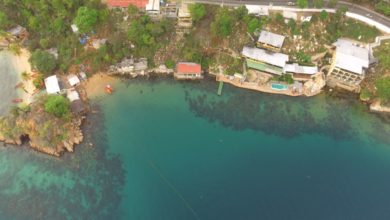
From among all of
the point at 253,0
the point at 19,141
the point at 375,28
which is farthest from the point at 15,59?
the point at 375,28

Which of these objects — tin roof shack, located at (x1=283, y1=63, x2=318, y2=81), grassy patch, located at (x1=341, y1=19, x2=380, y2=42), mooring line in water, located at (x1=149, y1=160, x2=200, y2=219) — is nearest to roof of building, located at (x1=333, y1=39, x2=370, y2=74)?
grassy patch, located at (x1=341, y1=19, x2=380, y2=42)

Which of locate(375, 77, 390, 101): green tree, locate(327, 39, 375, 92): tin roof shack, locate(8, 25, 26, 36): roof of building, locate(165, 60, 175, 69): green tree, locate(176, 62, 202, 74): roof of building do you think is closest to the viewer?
locate(375, 77, 390, 101): green tree

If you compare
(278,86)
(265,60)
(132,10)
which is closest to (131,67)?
(132,10)

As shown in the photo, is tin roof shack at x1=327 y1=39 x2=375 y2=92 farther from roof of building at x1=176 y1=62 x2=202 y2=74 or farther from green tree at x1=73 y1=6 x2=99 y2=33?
green tree at x1=73 y1=6 x2=99 y2=33

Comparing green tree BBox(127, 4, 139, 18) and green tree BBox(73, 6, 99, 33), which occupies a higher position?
green tree BBox(127, 4, 139, 18)

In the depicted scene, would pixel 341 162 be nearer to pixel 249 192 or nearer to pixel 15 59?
pixel 249 192

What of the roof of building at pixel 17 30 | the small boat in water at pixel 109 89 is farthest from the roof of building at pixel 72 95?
the roof of building at pixel 17 30

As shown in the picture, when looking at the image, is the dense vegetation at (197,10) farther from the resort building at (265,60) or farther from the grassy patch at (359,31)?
the grassy patch at (359,31)
